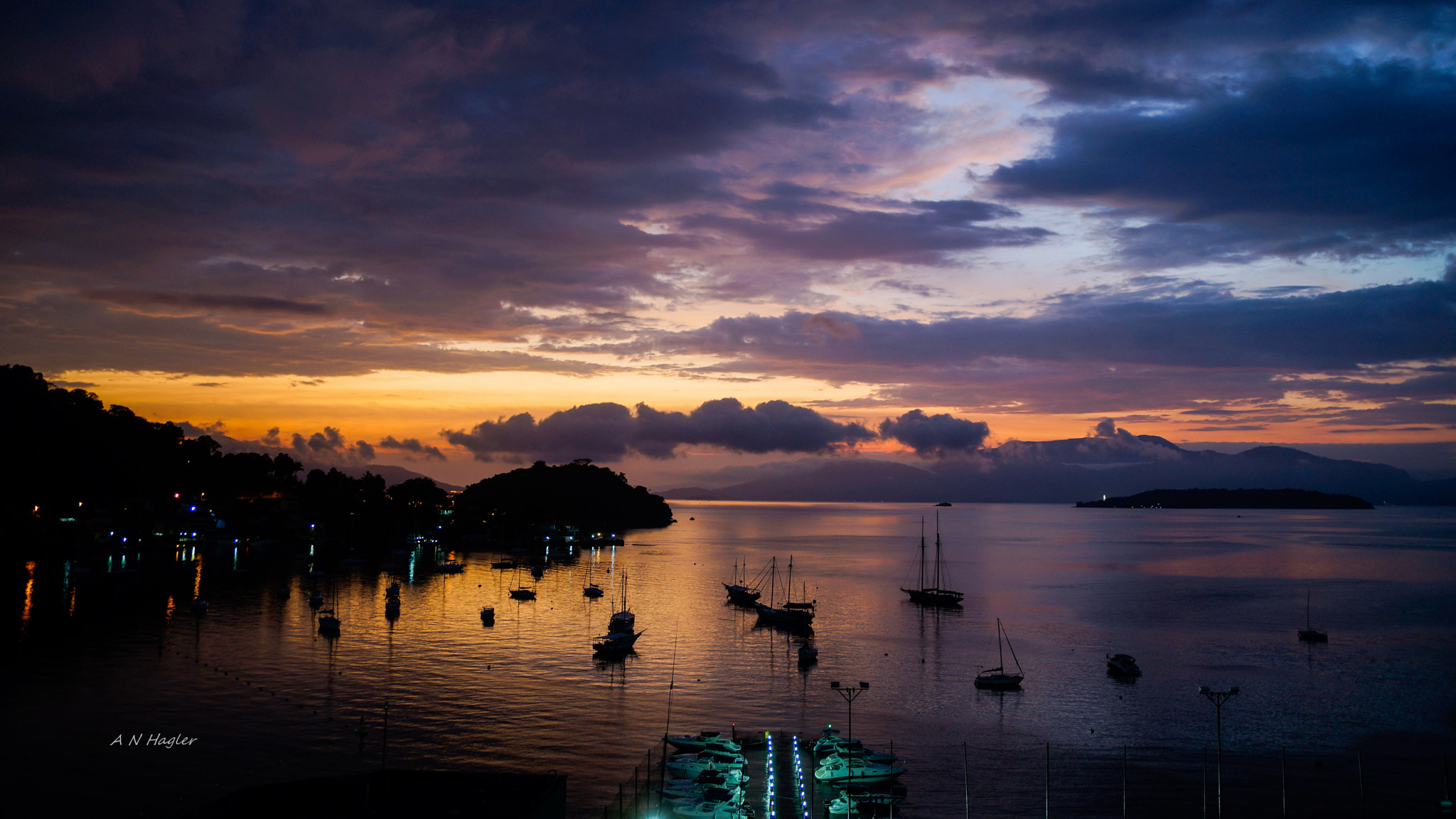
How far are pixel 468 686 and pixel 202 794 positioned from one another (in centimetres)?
2282

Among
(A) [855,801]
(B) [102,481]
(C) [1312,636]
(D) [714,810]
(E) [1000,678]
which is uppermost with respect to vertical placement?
(B) [102,481]

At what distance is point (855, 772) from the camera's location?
41469 mm

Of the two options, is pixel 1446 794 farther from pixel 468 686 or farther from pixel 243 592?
pixel 243 592

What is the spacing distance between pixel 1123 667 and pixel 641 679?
41339 mm

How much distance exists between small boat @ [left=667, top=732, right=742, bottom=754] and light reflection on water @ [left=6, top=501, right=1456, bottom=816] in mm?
2719

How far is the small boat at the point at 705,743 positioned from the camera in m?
44.0

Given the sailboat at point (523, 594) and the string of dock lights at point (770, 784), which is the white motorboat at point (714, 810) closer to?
the string of dock lights at point (770, 784)

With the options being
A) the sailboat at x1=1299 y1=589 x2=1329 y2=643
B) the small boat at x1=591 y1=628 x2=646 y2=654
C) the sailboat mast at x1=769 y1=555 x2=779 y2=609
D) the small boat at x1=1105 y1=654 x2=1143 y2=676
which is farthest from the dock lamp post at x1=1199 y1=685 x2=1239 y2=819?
the sailboat mast at x1=769 y1=555 x2=779 y2=609

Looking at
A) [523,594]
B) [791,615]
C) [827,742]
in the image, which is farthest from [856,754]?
[523,594]

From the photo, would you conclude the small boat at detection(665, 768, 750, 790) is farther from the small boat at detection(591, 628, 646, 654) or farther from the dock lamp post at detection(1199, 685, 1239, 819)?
the small boat at detection(591, 628, 646, 654)

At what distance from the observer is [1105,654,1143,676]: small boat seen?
70.2 metres

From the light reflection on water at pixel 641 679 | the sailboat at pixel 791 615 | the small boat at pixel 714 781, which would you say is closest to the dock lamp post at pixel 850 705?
the light reflection on water at pixel 641 679

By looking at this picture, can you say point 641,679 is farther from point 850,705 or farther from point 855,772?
point 855,772

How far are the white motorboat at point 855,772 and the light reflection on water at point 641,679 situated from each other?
212 centimetres
